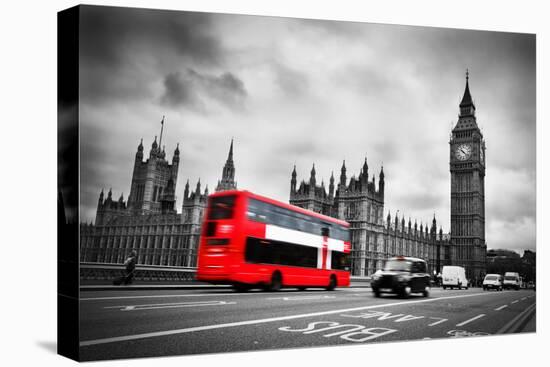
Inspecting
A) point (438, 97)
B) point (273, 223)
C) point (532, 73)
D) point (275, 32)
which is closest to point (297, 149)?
point (273, 223)

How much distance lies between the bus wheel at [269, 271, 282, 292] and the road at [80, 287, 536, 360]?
165mm

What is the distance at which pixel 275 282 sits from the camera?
37.9 ft

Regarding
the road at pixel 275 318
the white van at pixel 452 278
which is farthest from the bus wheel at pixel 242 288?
the white van at pixel 452 278

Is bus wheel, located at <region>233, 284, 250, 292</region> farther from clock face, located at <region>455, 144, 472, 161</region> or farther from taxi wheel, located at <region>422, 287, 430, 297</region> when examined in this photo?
clock face, located at <region>455, 144, 472, 161</region>

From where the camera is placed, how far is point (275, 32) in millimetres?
10594

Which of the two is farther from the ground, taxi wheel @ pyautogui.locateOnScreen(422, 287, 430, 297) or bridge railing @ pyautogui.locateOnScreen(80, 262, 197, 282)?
bridge railing @ pyautogui.locateOnScreen(80, 262, 197, 282)

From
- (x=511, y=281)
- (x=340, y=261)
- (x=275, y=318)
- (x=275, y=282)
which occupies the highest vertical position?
(x=340, y=261)

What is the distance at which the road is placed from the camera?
28.5 ft

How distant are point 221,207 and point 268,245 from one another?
1622mm

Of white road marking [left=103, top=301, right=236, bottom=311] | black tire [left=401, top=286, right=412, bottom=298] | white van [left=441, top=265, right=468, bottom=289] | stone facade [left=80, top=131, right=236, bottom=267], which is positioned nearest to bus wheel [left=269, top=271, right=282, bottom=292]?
white road marking [left=103, top=301, right=236, bottom=311]

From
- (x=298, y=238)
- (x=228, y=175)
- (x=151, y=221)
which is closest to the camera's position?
(x=151, y=221)

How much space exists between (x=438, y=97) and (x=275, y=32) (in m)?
4.26

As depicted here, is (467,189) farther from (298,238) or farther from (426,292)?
(298,238)

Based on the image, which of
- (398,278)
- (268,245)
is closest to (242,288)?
(268,245)
